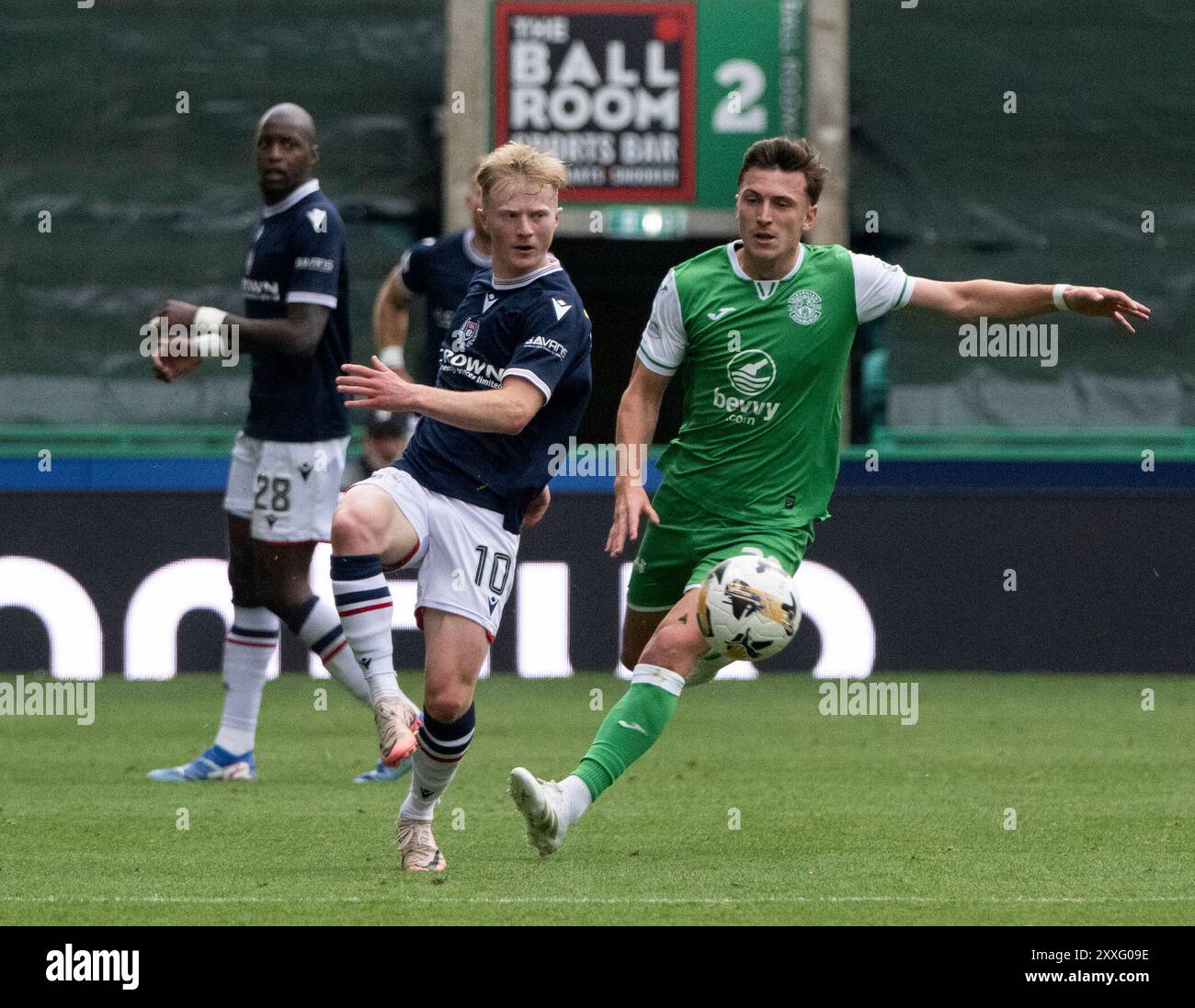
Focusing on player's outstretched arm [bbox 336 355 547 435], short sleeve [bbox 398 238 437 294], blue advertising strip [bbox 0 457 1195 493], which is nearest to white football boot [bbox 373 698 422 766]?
player's outstretched arm [bbox 336 355 547 435]

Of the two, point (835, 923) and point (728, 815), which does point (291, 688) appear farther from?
point (835, 923)

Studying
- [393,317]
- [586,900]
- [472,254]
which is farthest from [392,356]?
[586,900]

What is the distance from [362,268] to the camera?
17016 millimetres

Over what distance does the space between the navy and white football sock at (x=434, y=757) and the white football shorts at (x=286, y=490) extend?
210 centimetres

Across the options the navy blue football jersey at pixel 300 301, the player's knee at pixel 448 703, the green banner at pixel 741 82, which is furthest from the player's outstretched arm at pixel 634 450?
the green banner at pixel 741 82

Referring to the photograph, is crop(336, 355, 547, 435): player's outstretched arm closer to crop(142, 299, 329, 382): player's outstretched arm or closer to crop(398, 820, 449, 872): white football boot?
crop(398, 820, 449, 872): white football boot

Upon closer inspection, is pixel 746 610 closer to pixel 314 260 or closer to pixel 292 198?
pixel 314 260

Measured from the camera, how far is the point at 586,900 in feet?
17.1

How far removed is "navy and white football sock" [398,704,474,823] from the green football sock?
1.08 ft

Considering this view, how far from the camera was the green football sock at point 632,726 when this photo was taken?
5.88 metres

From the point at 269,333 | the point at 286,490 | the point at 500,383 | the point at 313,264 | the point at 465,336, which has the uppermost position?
the point at 313,264

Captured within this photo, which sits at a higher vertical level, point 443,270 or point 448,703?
A: point 443,270

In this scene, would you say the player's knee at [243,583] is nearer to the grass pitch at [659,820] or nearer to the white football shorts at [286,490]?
the white football shorts at [286,490]

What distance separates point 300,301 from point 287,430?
0.48 metres
